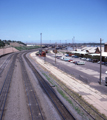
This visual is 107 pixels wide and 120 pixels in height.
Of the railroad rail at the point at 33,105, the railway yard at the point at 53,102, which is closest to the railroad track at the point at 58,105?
the railway yard at the point at 53,102

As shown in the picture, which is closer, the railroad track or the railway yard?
the railroad track

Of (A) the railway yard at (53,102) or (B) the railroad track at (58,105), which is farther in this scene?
(A) the railway yard at (53,102)

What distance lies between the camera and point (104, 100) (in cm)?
1677

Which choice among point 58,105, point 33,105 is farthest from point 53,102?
point 33,105

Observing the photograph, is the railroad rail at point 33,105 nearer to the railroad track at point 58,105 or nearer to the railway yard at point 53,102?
the railway yard at point 53,102

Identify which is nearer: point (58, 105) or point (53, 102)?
point (58, 105)

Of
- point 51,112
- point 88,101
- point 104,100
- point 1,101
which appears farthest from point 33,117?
point 104,100

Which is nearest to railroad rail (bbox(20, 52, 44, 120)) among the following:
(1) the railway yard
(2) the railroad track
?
(1) the railway yard

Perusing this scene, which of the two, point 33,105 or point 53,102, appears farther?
point 53,102

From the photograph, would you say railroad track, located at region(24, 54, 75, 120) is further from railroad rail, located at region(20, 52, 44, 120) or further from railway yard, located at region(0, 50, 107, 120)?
railroad rail, located at region(20, 52, 44, 120)

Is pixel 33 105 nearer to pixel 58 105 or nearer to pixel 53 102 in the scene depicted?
pixel 53 102

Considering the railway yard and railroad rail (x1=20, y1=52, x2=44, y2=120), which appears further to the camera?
the railway yard

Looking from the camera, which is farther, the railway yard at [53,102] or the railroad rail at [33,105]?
the railway yard at [53,102]

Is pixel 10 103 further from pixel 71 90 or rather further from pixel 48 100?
pixel 71 90
